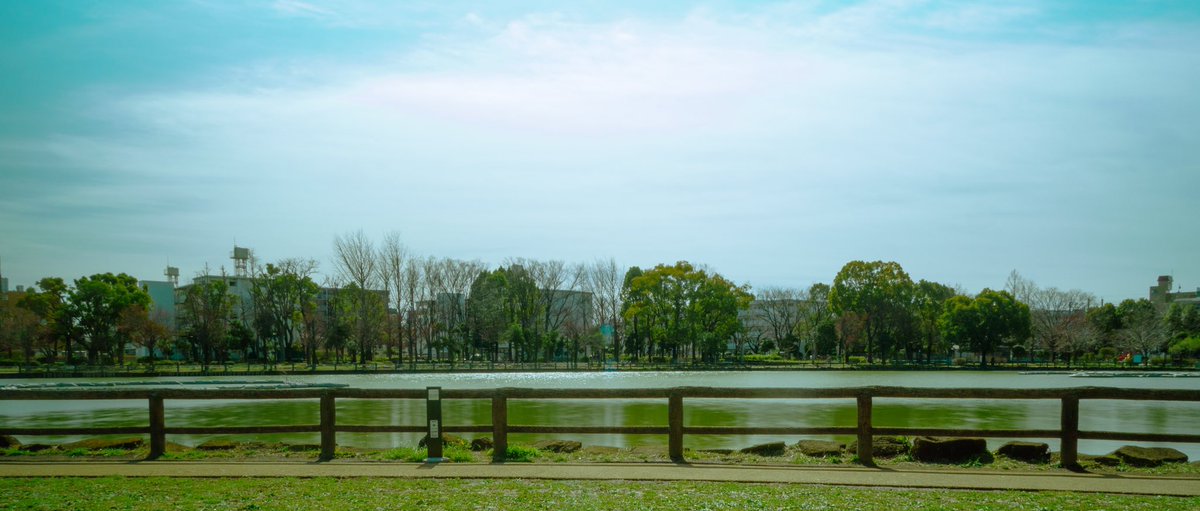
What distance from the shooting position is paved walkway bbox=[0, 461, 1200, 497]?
936 cm

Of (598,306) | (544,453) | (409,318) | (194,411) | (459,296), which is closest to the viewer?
(544,453)

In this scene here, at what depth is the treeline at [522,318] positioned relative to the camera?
68875 mm

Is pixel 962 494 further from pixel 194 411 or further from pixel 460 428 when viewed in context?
pixel 194 411

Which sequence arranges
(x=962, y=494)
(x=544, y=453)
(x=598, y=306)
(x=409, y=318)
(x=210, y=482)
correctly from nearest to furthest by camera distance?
(x=962, y=494)
(x=210, y=482)
(x=544, y=453)
(x=409, y=318)
(x=598, y=306)

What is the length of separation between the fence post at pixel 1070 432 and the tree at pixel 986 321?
74874 millimetres

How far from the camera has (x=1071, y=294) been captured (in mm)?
98375

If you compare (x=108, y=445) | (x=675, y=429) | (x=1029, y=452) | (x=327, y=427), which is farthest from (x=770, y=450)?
(x=108, y=445)

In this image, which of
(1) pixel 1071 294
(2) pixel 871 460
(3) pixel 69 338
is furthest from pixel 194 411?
→ (1) pixel 1071 294

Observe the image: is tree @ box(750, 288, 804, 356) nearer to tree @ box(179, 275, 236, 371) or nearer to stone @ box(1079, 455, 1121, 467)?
tree @ box(179, 275, 236, 371)

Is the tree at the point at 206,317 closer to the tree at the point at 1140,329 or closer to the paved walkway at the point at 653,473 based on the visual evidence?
the paved walkway at the point at 653,473

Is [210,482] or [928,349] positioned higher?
[210,482]

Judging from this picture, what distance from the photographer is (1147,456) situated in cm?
1138

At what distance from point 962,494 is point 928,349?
84303 millimetres

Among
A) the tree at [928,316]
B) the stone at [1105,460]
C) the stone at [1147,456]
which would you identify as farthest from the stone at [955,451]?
the tree at [928,316]
